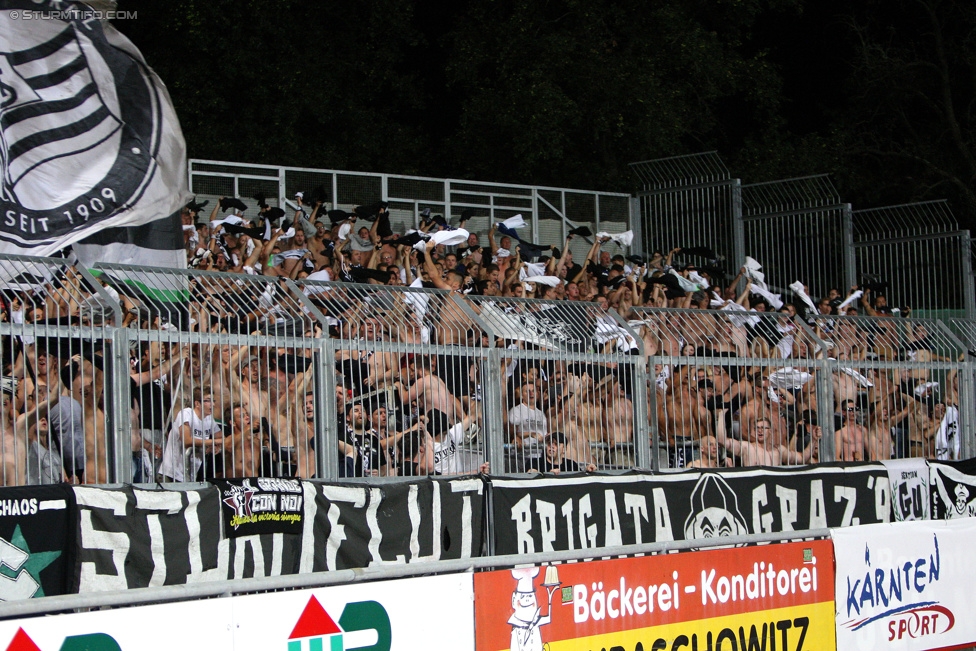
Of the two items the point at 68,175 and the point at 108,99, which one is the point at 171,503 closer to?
the point at 68,175

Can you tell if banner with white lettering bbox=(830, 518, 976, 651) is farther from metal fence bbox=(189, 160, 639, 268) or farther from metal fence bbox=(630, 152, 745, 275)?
metal fence bbox=(630, 152, 745, 275)

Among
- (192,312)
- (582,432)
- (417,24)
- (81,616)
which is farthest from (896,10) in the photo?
(81,616)

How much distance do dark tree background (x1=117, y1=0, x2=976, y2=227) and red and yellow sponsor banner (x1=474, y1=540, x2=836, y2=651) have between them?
16.9 meters

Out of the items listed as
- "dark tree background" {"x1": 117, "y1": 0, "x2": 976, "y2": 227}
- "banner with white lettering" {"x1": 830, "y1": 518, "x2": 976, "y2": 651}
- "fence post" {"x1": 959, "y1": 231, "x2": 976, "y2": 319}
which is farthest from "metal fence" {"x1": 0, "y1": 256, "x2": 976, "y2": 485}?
"dark tree background" {"x1": 117, "y1": 0, "x2": 976, "y2": 227}

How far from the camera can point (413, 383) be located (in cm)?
998

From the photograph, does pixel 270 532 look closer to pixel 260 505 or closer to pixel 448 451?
pixel 260 505

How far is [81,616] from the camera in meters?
6.07

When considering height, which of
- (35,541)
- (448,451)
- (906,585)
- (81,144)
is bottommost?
(906,585)

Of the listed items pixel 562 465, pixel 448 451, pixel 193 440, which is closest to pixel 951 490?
pixel 562 465

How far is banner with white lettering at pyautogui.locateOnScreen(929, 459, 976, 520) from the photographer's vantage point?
13023mm

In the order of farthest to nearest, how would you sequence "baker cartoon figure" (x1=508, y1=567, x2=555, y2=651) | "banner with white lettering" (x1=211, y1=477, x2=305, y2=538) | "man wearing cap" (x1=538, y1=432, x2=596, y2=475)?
"man wearing cap" (x1=538, y1=432, x2=596, y2=475), "banner with white lettering" (x1=211, y1=477, x2=305, y2=538), "baker cartoon figure" (x1=508, y1=567, x2=555, y2=651)

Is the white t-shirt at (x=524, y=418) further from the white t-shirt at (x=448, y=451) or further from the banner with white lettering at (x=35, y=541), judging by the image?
the banner with white lettering at (x=35, y=541)

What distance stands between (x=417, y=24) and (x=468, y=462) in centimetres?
2206

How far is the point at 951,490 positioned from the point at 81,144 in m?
9.13
